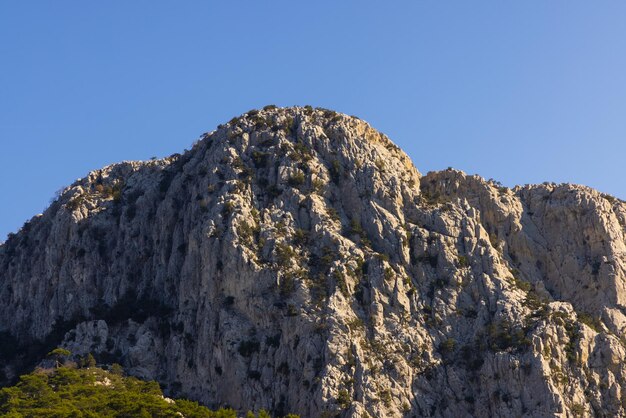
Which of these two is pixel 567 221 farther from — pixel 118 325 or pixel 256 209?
pixel 118 325

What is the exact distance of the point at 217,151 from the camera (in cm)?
13238

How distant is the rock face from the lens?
355 feet

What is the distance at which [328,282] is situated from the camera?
115 meters

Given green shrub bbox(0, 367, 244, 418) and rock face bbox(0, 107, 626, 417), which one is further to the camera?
rock face bbox(0, 107, 626, 417)

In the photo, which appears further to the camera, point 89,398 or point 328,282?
point 328,282

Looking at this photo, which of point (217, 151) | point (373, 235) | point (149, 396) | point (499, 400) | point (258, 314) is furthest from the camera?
point (217, 151)

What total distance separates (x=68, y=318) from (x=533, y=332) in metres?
53.8

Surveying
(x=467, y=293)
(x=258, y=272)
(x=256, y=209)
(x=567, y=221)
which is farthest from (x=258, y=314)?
(x=567, y=221)

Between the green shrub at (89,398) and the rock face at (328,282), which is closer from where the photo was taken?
the green shrub at (89,398)

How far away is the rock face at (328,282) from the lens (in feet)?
355

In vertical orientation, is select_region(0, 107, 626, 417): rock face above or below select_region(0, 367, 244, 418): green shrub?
above

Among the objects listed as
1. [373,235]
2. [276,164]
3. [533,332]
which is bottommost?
[533,332]

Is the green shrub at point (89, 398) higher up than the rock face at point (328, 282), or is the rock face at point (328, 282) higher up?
the rock face at point (328, 282)

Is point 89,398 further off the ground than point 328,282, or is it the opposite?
point 328,282
